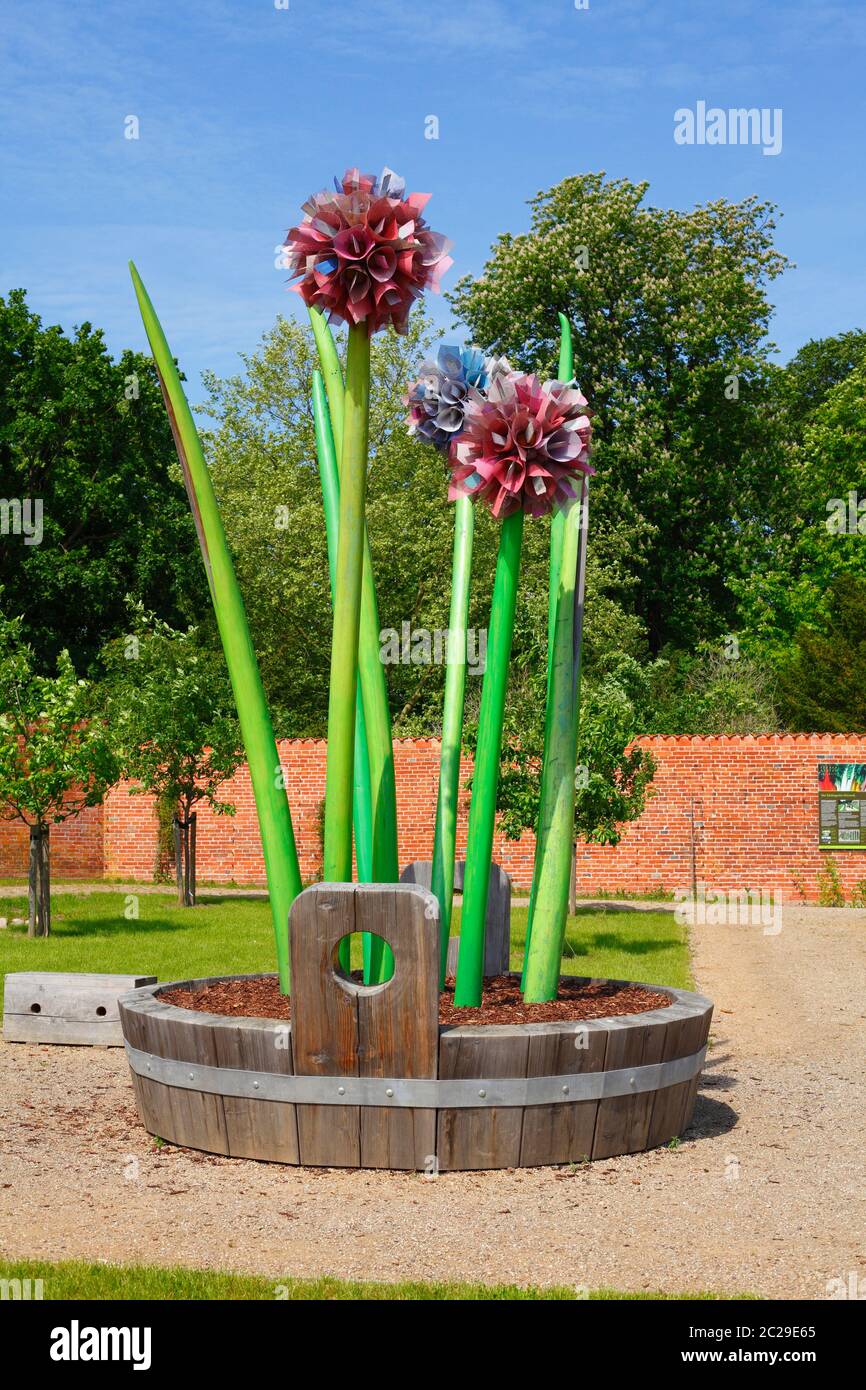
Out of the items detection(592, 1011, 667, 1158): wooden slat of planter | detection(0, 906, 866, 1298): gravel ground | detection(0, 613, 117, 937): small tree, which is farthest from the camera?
detection(0, 613, 117, 937): small tree

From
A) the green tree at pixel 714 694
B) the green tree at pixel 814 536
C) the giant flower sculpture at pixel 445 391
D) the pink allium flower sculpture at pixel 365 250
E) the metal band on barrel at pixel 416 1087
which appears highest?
the green tree at pixel 814 536

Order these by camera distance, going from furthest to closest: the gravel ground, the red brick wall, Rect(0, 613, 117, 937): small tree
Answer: the red brick wall
Rect(0, 613, 117, 937): small tree
the gravel ground

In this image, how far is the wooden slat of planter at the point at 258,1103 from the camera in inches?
207

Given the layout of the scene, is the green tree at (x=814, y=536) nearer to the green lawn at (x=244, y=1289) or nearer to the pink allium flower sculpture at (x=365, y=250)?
the pink allium flower sculpture at (x=365, y=250)

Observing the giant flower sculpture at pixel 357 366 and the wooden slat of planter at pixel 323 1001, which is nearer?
the wooden slat of planter at pixel 323 1001

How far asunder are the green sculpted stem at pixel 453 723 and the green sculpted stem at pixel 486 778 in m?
0.17

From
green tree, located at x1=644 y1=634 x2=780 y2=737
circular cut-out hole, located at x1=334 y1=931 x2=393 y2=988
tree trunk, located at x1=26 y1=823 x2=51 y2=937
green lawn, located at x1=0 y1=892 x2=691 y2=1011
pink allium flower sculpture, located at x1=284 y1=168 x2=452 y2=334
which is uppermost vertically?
pink allium flower sculpture, located at x1=284 y1=168 x2=452 y2=334

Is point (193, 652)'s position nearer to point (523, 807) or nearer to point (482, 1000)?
point (523, 807)

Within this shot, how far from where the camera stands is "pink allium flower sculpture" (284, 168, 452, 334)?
5414 mm

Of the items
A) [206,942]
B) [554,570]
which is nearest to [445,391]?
[554,570]

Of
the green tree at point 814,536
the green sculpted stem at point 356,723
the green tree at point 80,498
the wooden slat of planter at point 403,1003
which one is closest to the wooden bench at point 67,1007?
the green sculpted stem at point 356,723

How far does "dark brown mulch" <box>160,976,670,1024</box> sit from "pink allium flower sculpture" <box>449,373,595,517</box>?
6.83 feet

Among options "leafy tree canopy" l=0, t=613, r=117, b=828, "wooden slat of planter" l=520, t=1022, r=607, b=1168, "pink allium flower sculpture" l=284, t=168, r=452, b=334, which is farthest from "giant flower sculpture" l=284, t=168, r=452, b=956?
"leafy tree canopy" l=0, t=613, r=117, b=828

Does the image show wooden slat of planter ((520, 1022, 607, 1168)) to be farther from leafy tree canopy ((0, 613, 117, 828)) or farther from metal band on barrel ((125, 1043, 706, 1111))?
leafy tree canopy ((0, 613, 117, 828))
